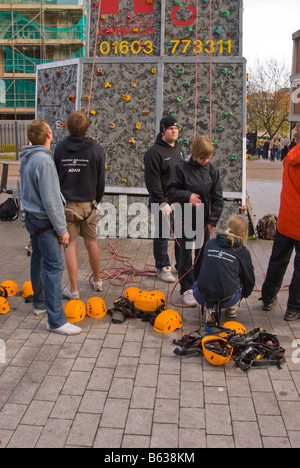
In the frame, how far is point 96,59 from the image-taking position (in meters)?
8.21

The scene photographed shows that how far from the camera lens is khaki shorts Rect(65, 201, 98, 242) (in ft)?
17.4

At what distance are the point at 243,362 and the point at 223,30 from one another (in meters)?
5.68

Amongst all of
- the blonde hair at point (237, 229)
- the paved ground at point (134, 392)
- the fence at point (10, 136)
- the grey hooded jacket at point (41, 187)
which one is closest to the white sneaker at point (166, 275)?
the paved ground at point (134, 392)

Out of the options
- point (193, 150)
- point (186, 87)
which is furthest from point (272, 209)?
point (193, 150)

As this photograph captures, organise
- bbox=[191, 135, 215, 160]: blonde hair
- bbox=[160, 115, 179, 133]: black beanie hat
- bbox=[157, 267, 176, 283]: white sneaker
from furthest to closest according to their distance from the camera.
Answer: bbox=[157, 267, 176, 283]: white sneaker < bbox=[160, 115, 179, 133]: black beanie hat < bbox=[191, 135, 215, 160]: blonde hair

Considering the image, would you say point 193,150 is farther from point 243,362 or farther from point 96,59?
point 96,59

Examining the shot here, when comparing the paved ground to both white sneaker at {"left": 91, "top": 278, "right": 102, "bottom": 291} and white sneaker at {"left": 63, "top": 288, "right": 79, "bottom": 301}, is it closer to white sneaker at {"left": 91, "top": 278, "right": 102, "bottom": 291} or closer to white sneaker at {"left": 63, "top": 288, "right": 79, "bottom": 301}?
white sneaker at {"left": 63, "top": 288, "right": 79, "bottom": 301}

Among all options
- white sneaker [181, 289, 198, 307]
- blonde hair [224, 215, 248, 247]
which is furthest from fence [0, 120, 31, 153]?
blonde hair [224, 215, 248, 247]

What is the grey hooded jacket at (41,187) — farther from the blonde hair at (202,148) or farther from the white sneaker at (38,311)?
the blonde hair at (202,148)

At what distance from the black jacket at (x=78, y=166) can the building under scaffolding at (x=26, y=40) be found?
3205 centimetres

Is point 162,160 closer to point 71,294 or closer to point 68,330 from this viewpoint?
point 71,294

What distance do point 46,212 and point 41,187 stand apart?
255 millimetres

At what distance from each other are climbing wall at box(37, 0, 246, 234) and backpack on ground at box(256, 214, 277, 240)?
77 centimetres

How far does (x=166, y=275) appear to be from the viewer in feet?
20.9
